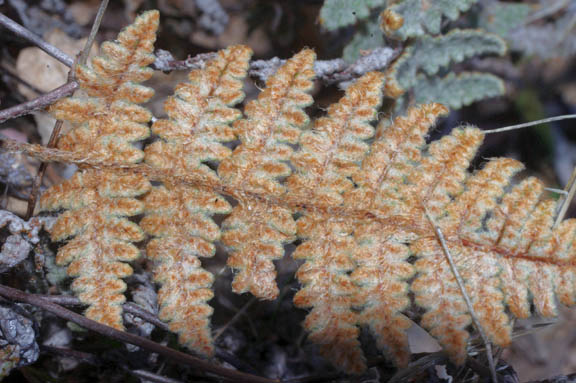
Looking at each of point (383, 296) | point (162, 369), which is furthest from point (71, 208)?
point (383, 296)

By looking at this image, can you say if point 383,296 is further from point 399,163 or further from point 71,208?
point 71,208

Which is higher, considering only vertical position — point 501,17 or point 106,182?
point 501,17

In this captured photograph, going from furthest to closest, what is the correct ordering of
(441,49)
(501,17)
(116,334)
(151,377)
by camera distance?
(501,17) → (441,49) → (151,377) → (116,334)

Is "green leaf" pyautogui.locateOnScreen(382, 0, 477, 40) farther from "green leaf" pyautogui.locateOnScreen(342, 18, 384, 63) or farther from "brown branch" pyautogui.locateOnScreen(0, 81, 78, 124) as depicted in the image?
"brown branch" pyautogui.locateOnScreen(0, 81, 78, 124)

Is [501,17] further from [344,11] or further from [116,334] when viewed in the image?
[116,334]

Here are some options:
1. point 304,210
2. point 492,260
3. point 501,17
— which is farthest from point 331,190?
point 501,17
